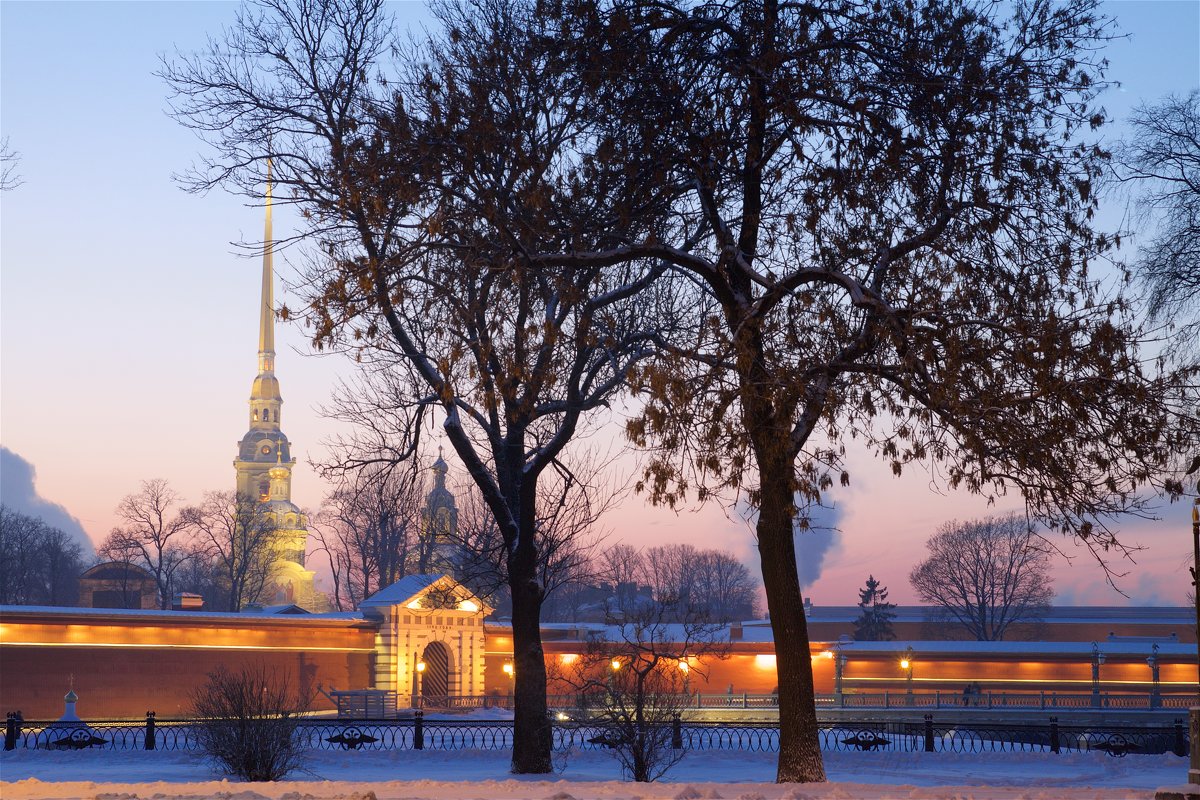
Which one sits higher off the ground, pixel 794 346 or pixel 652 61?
pixel 652 61

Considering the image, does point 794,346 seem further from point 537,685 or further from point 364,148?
point 537,685

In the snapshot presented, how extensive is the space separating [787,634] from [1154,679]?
150ft

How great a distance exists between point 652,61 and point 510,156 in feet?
6.93

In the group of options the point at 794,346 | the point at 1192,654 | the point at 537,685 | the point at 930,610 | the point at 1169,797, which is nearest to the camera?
the point at 1169,797

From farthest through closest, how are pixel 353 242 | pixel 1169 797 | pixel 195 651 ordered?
pixel 195 651
pixel 353 242
pixel 1169 797

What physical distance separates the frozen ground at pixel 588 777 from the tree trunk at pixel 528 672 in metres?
0.73

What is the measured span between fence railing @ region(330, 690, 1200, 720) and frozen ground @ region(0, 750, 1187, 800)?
73.3ft

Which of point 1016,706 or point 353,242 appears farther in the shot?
point 1016,706

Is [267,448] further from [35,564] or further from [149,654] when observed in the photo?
[149,654]

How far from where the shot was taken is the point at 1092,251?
14195 mm

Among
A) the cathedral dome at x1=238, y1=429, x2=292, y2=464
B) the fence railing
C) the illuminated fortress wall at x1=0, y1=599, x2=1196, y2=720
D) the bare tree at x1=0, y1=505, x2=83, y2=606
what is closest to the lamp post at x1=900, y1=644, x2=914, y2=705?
the illuminated fortress wall at x1=0, y1=599, x2=1196, y2=720

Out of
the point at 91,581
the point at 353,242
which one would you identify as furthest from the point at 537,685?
the point at 91,581

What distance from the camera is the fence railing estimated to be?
48.3 metres

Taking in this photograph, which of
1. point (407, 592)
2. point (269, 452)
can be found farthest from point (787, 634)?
point (269, 452)
